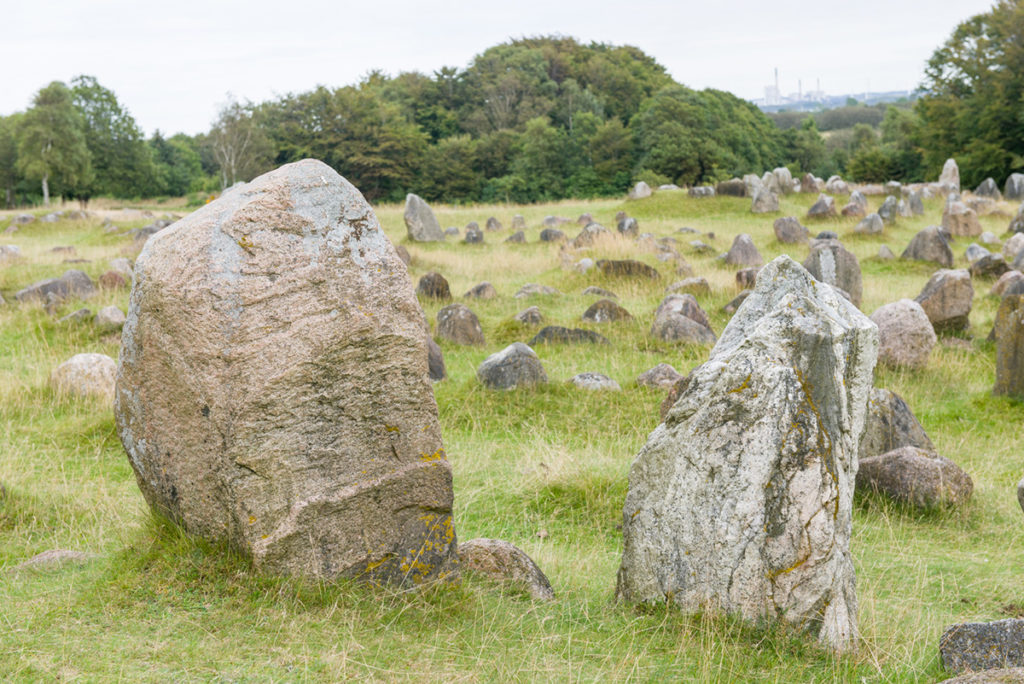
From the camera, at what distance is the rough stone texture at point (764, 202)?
27703 millimetres

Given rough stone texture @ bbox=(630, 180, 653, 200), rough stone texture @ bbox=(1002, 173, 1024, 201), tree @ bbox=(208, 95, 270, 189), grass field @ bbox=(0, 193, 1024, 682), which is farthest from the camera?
tree @ bbox=(208, 95, 270, 189)

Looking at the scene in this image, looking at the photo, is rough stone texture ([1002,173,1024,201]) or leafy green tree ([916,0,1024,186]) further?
leafy green tree ([916,0,1024,186])

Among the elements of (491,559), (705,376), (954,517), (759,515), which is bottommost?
(954,517)

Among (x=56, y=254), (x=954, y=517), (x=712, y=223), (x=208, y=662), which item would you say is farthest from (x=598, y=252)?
(x=208, y=662)

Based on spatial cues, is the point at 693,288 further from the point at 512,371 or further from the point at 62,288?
the point at 62,288

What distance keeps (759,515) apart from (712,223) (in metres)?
23.9

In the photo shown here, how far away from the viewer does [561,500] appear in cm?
713

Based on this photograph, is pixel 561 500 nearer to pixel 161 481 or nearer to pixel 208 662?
pixel 161 481

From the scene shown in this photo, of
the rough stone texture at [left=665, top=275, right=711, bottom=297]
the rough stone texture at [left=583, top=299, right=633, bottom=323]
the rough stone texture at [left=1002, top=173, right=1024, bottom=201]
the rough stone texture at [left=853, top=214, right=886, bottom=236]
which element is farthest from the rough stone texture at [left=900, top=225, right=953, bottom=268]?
the rough stone texture at [left=1002, top=173, right=1024, bottom=201]

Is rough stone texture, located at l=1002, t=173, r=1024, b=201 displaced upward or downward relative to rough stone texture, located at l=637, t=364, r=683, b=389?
upward

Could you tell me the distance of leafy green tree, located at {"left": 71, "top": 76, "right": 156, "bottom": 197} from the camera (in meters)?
55.3

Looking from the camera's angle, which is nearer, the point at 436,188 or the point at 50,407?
the point at 50,407

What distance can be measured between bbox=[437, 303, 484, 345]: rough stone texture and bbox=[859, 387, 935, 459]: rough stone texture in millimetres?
5743

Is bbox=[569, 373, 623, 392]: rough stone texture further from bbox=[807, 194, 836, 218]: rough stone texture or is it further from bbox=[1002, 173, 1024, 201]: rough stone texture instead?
bbox=[1002, 173, 1024, 201]: rough stone texture
